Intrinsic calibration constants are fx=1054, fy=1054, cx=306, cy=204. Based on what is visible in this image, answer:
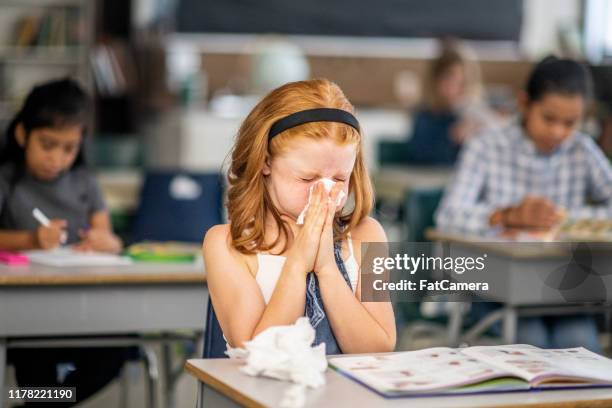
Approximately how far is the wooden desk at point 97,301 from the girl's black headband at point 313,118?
2.83ft

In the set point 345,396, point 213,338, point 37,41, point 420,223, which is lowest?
point 345,396

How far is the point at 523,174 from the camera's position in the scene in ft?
11.2

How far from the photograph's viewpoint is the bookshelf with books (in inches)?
280

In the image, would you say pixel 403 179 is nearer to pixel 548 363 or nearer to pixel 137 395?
pixel 137 395

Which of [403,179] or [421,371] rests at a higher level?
[403,179]

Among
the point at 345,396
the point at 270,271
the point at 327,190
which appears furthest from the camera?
the point at 270,271

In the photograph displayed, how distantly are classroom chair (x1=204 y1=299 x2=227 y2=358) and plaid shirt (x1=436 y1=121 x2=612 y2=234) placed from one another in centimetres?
152

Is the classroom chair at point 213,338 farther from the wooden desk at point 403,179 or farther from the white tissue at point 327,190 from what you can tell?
the wooden desk at point 403,179

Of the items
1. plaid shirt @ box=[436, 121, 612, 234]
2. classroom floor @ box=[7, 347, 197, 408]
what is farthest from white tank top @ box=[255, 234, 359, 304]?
plaid shirt @ box=[436, 121, 612, 234]

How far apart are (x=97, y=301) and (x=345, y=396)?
1311 mm

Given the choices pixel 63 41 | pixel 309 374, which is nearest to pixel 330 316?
pixel 309 374

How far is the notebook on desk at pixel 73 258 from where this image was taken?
8.70ft

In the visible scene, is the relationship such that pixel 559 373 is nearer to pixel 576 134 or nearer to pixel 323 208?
pixel 323 208

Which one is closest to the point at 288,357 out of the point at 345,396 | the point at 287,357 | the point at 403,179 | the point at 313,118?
the point at 287,357
